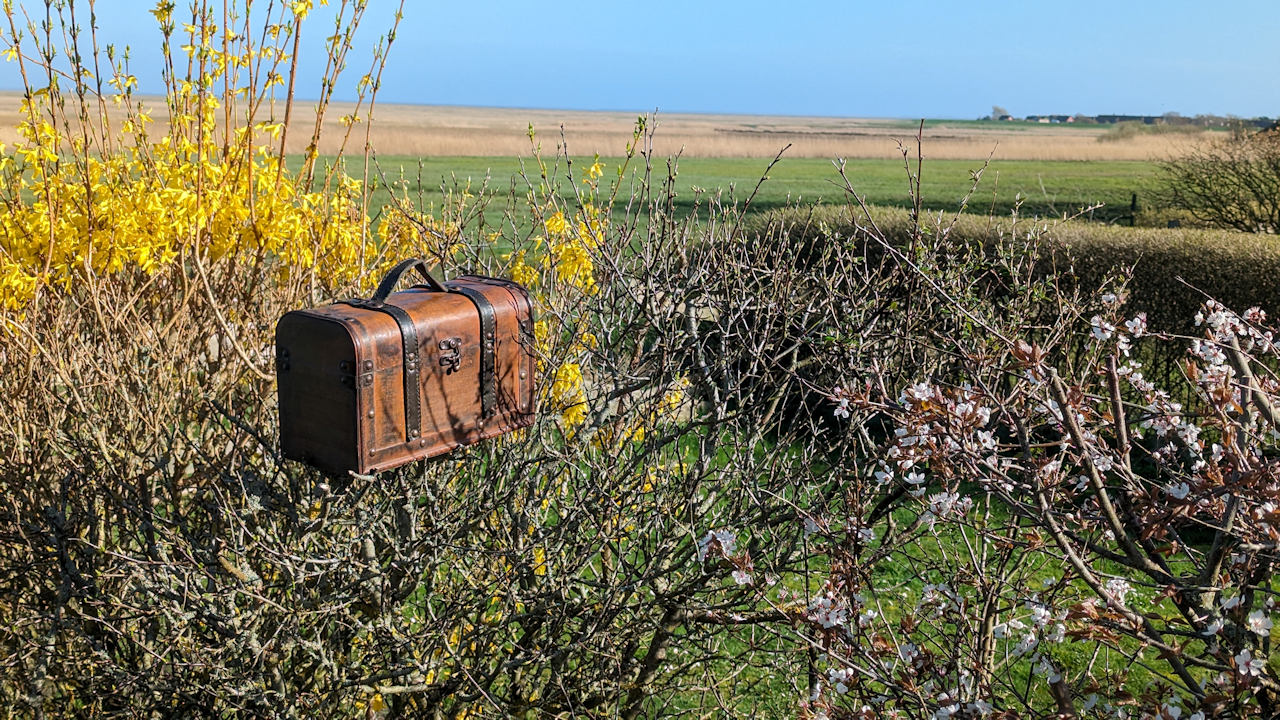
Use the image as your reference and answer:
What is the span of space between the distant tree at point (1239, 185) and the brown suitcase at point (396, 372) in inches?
538

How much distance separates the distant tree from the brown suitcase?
44.8ft

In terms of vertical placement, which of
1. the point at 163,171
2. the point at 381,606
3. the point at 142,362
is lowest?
the point at 381,606

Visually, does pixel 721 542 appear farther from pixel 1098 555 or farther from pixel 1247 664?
pixel 1247 664

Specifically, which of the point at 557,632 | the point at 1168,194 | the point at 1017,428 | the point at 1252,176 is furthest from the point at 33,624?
the point at 1168,194

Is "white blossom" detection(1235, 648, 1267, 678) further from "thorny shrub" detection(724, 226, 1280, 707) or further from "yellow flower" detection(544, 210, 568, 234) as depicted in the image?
"yellow flower" detection(544, 210, 568, 234)

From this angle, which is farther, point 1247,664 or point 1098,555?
point 1098,555

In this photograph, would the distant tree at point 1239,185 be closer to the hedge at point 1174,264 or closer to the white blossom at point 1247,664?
the hedge at point 1174,264

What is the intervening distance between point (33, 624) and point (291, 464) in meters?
0.98

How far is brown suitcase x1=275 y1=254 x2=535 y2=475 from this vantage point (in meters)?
2.19

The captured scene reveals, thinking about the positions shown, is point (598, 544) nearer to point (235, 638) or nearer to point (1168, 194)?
point (235, 638)

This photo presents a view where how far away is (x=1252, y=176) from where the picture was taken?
45.3ft

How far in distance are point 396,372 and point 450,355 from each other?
0.52 feet

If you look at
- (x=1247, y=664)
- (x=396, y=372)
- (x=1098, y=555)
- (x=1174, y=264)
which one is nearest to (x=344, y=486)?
(x=396, y=372)

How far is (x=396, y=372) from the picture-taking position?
2.23m
